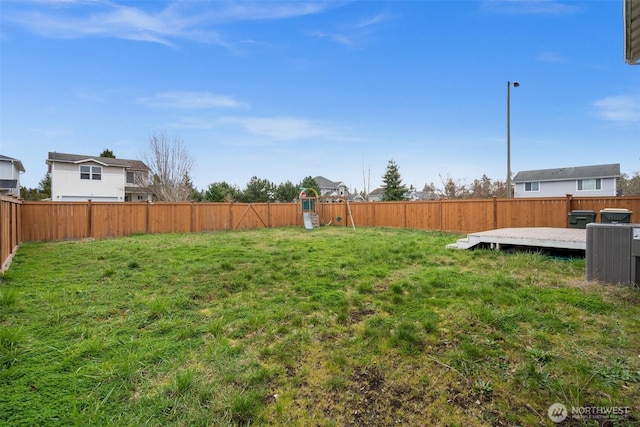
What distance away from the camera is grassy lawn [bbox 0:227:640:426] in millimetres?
1805

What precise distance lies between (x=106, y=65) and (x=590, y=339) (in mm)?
15073

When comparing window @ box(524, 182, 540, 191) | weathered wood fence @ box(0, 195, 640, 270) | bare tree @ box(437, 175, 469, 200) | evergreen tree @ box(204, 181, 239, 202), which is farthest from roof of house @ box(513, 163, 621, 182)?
evergreen tree @ box(204, 181, 239, 202)

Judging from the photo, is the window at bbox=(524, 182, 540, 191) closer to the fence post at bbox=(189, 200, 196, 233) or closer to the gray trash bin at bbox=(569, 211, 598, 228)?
the gray trash bin at bbox=(569, 211, 598, 228)

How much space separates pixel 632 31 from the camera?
3928 mm

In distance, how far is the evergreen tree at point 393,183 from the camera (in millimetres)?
30766

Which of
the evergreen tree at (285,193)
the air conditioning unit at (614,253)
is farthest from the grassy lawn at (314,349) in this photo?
the evergreen tree at (285,193)

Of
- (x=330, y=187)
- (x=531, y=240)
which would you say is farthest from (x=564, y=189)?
(x=330, y=187)

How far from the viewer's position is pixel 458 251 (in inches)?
287

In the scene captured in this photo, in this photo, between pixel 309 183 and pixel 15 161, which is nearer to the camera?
pixel 15 161

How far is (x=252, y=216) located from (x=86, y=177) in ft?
51.0

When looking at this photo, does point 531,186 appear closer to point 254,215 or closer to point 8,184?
point 254,215

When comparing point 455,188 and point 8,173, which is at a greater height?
point 8,173

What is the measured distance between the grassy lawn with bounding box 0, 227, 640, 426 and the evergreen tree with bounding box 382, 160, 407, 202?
2633cm

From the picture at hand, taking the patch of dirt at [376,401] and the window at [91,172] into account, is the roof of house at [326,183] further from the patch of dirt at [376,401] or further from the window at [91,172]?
the patch of dirt at [376,401]
